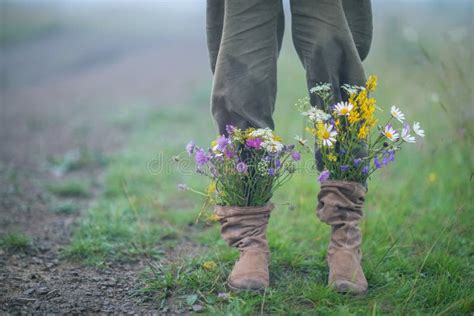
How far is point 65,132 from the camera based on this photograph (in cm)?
570

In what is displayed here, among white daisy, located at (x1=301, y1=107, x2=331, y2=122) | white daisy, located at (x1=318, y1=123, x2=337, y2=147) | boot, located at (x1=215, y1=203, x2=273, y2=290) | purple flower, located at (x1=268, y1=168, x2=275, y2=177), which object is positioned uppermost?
white daisy, located at (x1=301, y1=107, x2=331, y2=122)

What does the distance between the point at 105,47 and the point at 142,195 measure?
9468mm

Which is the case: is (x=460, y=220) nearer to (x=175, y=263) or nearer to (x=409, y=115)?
(x=175, y=263)

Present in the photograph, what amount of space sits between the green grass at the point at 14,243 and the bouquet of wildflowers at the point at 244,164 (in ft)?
3.57

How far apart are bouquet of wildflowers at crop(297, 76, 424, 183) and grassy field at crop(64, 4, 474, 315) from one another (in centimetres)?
39

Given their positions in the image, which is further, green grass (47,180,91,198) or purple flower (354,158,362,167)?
green grass (47,180,91,198)

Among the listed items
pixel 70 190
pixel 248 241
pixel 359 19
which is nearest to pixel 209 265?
pixel 248 241

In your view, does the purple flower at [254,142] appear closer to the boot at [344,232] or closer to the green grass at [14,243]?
the boot at [344,232]

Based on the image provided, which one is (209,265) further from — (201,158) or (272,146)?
(272,146)

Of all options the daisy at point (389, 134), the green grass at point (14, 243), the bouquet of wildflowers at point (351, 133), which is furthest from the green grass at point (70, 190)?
the daisy at point (389, 134)

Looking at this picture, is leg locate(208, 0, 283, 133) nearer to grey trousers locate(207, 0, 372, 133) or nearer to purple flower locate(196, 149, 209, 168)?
grey trousers locate(207, 0, 372, 133)

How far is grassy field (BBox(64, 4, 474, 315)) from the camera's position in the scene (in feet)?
6.51

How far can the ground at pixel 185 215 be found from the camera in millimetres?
2025

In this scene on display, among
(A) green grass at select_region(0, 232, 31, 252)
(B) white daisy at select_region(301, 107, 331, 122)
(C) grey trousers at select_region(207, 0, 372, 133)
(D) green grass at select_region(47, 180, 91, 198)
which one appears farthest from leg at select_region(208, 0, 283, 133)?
(D) green grass at select_region(47, 180, 91, 198)
